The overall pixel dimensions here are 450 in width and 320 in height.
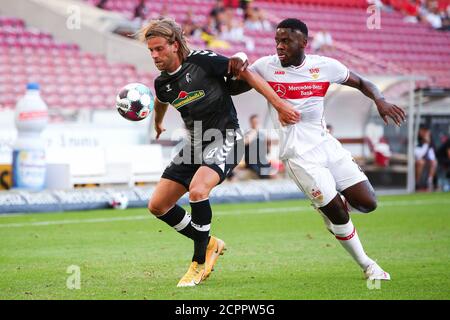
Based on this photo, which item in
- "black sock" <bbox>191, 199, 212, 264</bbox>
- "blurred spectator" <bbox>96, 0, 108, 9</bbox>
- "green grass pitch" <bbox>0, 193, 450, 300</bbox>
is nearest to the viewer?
"green grass pitch" <bbox>0, 193, 450, 300</bbox>

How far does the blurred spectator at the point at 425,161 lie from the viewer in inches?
835

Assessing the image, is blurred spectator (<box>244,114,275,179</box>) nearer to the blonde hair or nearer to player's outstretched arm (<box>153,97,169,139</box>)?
player's outstretched arm (<box>153,97,169,139</box>)

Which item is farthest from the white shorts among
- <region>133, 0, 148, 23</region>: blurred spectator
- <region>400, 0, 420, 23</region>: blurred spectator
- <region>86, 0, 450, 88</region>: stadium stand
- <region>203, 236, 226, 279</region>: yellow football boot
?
<region>400, 0, 420, 23</region>: blurred spectator

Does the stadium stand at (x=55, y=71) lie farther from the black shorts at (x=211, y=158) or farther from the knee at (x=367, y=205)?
the knee at (x=367, y=205)

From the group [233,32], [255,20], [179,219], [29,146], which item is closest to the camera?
[179,219]

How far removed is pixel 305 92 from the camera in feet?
25.8

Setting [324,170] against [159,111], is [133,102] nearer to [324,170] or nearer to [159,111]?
[159,111]

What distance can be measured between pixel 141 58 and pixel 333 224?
1521 cm

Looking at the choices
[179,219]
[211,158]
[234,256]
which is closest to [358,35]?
[234,256]

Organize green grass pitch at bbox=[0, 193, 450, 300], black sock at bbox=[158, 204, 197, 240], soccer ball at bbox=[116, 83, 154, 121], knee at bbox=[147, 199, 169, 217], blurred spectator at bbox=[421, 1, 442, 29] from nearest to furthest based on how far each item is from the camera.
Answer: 1. green grass pitch at bbox=[0, 193, 450, 300]
2. knee at bbox=[147, 199, 169, 217]
3. black sock at bbox=[158, 204, 197, 240]
4. soccer ball at bbox=[116, 83, 154, 121]
5. blurred spectator at bbox=[421, 1, 442, 29]

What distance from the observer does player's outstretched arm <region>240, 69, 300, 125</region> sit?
7.31 metres

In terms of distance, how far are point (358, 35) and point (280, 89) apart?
2254cm

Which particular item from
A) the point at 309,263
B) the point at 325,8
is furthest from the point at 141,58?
the point at 309,263

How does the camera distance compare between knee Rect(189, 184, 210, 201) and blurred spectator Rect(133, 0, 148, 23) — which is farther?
blurred spectator Rect(133, 0, 148, 23)
